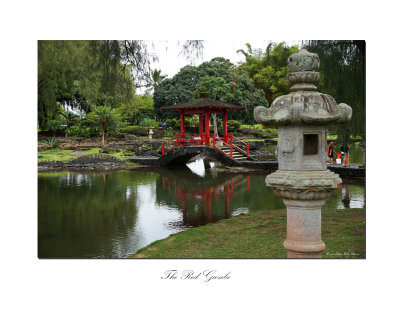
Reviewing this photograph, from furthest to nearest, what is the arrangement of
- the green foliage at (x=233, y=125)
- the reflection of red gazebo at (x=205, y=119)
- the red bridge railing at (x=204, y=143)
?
the green foliage at (x=233, y=125), the red bridge railing at (x=204, y=143), the reflection of red gazebo at (x=205, y=119)

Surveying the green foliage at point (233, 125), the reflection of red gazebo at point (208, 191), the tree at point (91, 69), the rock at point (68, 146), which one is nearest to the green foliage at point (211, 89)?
the green foliage at point (233, 125)

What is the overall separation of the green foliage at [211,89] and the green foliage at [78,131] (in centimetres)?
258

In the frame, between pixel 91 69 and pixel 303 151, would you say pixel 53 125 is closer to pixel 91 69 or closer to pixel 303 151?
pixel 91 69

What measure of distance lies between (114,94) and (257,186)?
5822 mm

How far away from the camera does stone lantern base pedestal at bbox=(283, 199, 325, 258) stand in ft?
11.9

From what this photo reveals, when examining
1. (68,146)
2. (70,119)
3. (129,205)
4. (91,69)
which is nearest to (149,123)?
(68,146)

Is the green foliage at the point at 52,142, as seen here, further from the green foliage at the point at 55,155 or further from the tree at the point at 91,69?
the tree at the point at 91,69

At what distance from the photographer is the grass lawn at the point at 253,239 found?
5.31m

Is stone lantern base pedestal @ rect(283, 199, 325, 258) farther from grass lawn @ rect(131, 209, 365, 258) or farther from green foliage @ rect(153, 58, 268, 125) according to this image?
green foliage @ rect(153, 58, 268, 125)

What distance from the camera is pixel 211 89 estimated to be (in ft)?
49.0

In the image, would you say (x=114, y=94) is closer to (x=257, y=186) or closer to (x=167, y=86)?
(x=257, y=186)

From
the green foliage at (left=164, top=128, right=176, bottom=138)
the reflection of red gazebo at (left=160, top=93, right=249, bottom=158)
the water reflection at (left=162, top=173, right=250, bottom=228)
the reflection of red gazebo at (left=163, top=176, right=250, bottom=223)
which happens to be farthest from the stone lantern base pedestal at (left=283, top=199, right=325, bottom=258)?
the green foliage at (left=164, top=128, right=176, bottom=138)

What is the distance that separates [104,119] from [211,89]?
4.89m

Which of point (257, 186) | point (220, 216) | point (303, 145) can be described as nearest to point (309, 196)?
point (303, 145)
